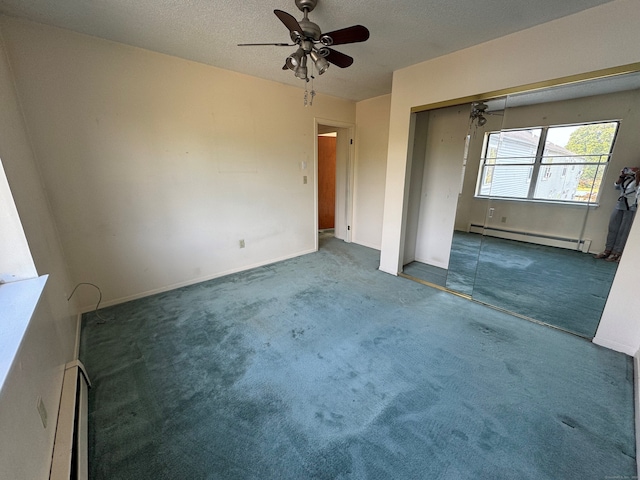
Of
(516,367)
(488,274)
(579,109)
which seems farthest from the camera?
(488,274)

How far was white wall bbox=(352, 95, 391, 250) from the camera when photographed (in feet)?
13.1

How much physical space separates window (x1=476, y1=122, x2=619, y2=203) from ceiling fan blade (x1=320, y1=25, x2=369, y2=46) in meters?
1.69

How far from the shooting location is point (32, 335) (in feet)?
3.60

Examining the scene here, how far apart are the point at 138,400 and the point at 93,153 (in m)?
2.18

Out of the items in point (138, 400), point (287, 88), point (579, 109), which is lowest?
point (138, 400)

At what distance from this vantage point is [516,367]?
175cm

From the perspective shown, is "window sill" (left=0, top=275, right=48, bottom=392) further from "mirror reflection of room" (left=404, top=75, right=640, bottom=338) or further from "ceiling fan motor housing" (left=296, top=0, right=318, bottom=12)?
"mirror reflection of room" (left=404, top=75, right=640, bottom=338)

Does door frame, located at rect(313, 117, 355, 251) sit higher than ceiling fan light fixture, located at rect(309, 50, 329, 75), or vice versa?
ceiling fan light fixture, located at rect(309, 50, 329, 75)

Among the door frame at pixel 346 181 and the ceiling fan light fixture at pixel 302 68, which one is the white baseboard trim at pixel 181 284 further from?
the ceiling fan light fixture at pixel 302 68

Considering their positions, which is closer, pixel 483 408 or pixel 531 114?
pixel 483 408

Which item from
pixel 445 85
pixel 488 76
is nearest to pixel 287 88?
pixel 445 85

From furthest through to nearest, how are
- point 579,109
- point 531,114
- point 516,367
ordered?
1. point 531,114
2. point 579,109
3. point 516,367

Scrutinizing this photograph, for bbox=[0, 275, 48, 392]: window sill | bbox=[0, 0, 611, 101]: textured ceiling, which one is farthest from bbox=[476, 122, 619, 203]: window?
bbox=[0, 275, 48, 392]: window sill

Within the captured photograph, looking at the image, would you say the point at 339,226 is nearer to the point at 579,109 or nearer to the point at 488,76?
the point at 488,76
